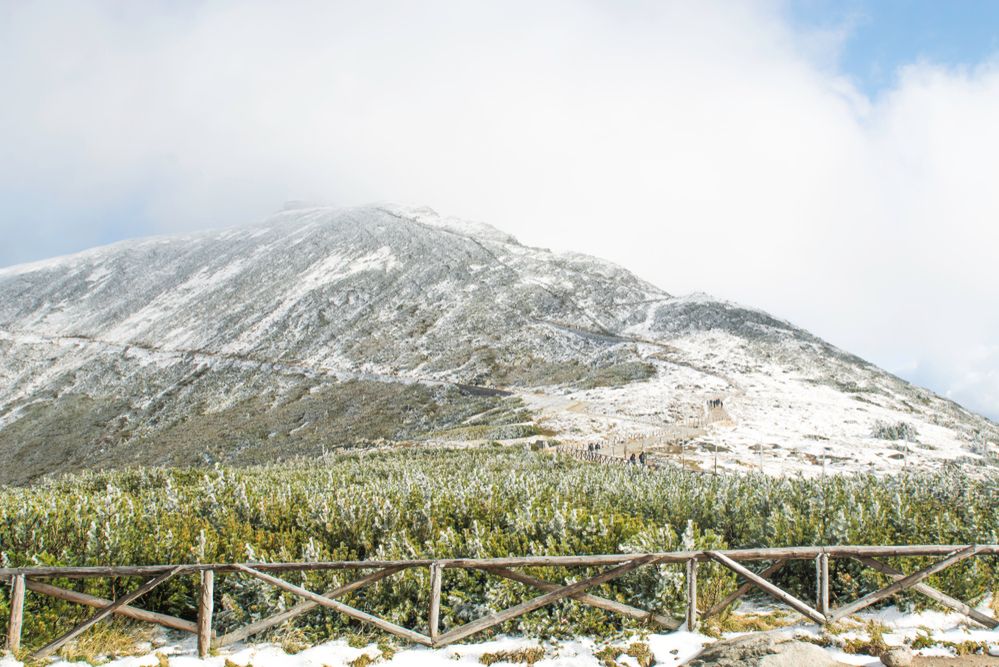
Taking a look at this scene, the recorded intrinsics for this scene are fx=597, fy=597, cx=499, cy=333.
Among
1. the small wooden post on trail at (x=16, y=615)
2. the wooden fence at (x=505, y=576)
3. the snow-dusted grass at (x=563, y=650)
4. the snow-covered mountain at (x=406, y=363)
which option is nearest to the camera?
the snow-dusted grass at (x=563, y=650)

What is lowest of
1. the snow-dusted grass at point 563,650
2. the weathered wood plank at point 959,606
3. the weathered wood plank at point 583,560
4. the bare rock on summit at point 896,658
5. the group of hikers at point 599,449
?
the group of hikers at point 599,449

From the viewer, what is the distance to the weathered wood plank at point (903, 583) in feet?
26.6

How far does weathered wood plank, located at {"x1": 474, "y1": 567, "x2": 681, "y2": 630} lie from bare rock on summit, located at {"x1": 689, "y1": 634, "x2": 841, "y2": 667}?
1.18 m

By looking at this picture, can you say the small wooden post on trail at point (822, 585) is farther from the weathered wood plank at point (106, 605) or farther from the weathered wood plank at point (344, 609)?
the weathered wood plank at point (106, 605)

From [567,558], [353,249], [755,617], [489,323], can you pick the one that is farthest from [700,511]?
[353,249]

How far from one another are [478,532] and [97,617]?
563 cm

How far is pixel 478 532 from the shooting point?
1051 centimetres

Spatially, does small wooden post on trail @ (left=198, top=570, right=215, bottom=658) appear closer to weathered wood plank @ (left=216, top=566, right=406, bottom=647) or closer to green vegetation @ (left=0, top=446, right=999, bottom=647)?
weathered wood plank @ (left=216, top=566, right=406, bottom=647)

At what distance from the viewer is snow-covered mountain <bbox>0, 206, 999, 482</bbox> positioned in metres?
36.9

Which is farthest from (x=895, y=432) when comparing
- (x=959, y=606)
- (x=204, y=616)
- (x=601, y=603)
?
(x=204, y=616)

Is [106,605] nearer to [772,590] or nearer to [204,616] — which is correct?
[204,616]

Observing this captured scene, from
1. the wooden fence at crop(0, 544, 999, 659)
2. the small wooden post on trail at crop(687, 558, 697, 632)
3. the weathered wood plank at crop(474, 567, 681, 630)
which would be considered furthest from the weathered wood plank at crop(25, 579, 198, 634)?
the small wooden post on trail at crop(687, 558, 697, 632)

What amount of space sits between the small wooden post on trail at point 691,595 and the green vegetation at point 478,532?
338 millimetres

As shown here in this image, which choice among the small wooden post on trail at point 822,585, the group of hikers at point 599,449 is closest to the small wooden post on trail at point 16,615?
the small wooden post on trail at point 822,585
